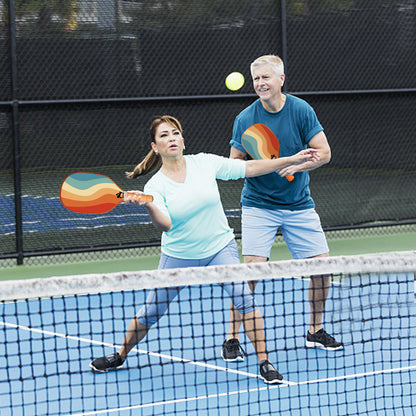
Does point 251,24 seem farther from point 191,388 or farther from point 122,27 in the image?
point 191,388

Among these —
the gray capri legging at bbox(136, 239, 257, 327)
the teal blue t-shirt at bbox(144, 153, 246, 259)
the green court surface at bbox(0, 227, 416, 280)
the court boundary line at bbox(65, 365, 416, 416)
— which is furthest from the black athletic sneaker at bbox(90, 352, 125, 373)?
the green court surface at bbox(0, 227, 416, 280)

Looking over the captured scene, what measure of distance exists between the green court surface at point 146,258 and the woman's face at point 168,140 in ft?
11.8

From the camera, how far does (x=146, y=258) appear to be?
336 inches

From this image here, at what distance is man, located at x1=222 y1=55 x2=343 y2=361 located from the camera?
15.7 ft

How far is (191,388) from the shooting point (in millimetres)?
4527

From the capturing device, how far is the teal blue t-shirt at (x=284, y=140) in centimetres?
488

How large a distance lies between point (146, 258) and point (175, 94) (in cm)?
168

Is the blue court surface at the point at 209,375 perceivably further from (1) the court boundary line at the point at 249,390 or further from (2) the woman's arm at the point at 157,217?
(2) the woman's arm at the point at 157,217

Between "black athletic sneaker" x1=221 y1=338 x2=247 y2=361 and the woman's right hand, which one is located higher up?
the woman's right hand

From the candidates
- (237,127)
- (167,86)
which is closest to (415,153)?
(167,86)

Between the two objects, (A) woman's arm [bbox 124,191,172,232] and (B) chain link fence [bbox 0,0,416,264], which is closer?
(A) woman's arm [bbox 124,191,172,232]

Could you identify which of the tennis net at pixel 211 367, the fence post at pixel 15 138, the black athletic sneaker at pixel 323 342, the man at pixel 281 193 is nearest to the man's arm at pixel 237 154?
the man at pixel 281 193

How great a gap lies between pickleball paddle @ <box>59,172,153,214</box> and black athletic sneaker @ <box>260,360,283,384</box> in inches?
54.9

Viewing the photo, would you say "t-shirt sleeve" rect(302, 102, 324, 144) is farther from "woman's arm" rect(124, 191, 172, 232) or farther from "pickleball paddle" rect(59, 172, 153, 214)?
"pickleball paddle" rect(59, 172, 153, 214)
